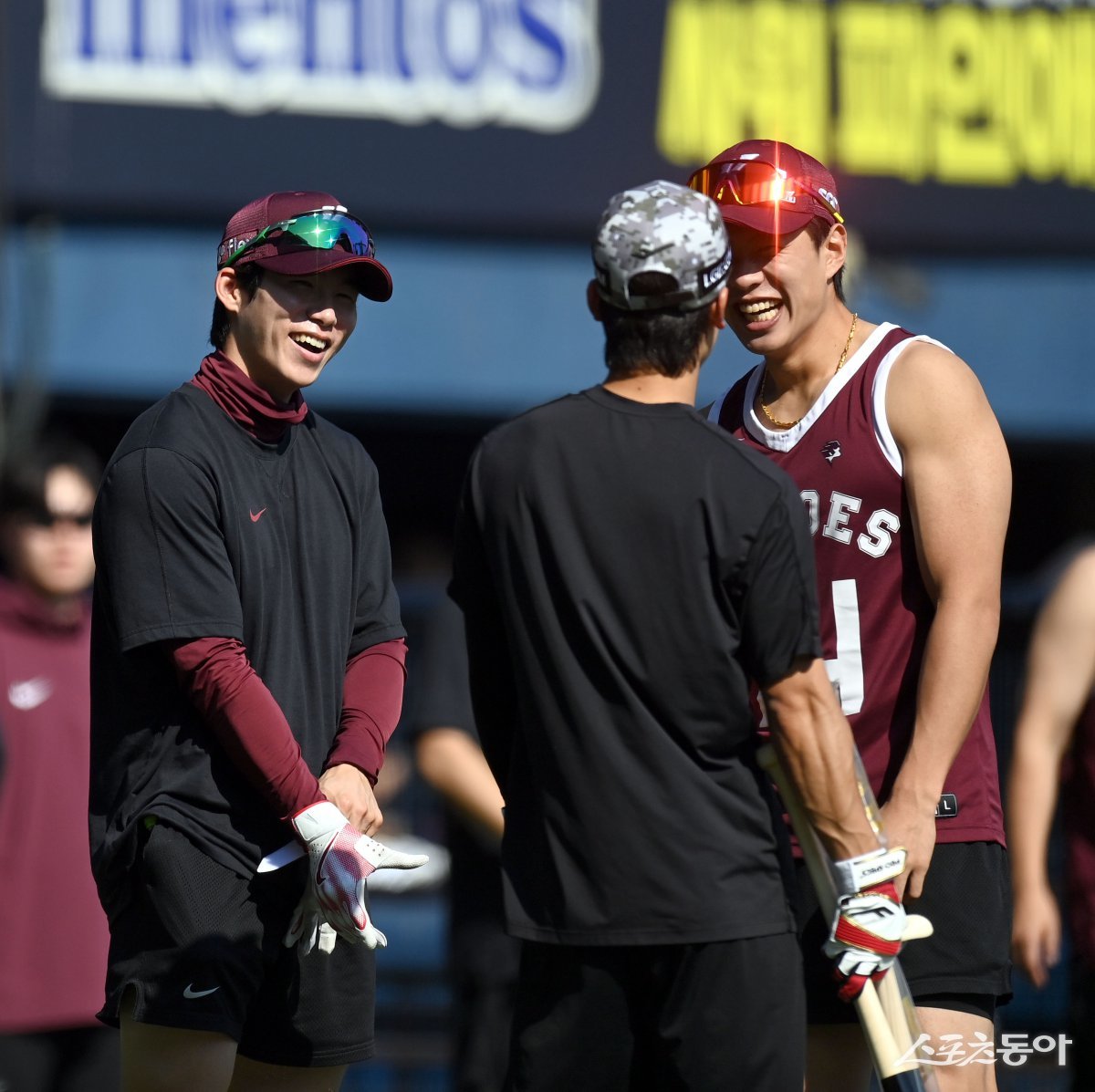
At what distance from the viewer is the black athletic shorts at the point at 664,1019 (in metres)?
2.90

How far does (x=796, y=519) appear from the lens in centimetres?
295

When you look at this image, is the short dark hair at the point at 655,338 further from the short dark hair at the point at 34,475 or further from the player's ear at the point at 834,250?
the short dark hair at the point at 34,475

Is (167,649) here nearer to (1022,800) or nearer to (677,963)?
(677,963)

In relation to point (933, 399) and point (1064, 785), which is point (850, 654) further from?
point (1064, 785)

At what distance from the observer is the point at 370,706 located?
3600 millimetres

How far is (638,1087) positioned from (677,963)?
239mm

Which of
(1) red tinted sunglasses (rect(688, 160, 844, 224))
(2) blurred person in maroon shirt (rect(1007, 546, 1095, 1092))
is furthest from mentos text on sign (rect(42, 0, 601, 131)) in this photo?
(1) red tinted sunglasses (rect(688, 160, 844, 224))

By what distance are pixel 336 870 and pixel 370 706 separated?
47 centimetres

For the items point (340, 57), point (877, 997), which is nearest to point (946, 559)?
point (877, 997)

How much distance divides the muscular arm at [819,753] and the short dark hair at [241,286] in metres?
1.28

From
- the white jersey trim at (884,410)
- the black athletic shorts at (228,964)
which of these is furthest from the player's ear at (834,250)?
the black athletic shorts at (228,964)

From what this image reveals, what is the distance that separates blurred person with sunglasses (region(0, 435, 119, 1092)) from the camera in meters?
4.63

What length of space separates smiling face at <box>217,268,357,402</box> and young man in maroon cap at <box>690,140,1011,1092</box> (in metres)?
0.82

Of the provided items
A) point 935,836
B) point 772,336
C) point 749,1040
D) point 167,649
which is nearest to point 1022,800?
point 935,836
